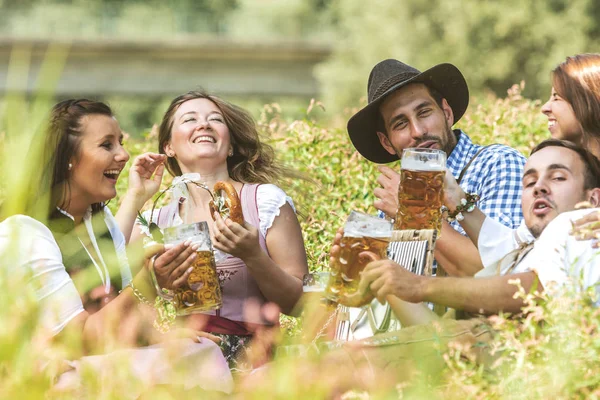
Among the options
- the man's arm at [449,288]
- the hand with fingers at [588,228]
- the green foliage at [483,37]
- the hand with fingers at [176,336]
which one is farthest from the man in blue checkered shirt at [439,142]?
the green foliage at [483,37]

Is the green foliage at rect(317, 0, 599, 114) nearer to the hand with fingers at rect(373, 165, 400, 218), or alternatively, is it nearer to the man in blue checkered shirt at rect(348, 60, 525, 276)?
the man in blue checkered shirt at rect(348, 60, 525, 276)

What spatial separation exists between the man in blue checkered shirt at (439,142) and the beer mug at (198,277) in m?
0.77

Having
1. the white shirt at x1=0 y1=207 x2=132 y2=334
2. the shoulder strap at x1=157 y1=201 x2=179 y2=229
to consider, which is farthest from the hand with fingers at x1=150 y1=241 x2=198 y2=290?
the shoulder strap at x1=157 y1=201 x2=179 y2=229

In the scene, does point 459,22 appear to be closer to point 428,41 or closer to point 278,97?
point 428,41

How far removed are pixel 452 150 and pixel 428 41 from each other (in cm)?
2461

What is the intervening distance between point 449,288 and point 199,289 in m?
1.22

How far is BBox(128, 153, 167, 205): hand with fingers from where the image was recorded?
4820mm

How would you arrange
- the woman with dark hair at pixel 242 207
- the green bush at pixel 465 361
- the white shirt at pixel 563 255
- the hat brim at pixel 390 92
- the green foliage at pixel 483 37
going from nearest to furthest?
the green bush at pixel 465 361, the white shirt at pixel 563 255, the woman with dark hair at pixel 242 207, the hat brim at pixel 390 92, the green foliage at pixel 483 37

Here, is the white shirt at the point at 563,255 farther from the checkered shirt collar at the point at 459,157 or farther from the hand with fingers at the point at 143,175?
the hand with fingers at the point at 143,175

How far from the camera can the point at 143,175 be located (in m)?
4.89

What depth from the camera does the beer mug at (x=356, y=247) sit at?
3.54 meters

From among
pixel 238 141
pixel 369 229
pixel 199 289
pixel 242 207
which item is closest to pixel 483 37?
pixel 238 141

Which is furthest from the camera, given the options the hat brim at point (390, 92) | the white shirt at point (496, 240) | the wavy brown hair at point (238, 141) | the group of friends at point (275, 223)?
the wavy brown hair at point (238, 141)

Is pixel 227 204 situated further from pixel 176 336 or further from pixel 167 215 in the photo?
pixel 176 336
